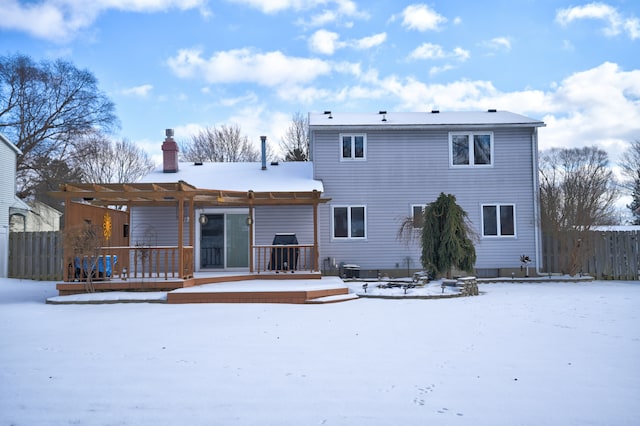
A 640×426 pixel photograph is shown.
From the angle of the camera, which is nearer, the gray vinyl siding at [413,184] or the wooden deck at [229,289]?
the wooden deck at [229,289]

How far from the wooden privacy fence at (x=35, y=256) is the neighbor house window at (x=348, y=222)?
28.8 ft

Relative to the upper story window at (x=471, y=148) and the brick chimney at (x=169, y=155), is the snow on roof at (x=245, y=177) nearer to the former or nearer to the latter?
the brick chimney at (x=169, y=155)

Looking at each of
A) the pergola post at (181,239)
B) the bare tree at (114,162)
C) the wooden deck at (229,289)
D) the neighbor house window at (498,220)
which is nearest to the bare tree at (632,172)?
the neighbor house window at (498,220)

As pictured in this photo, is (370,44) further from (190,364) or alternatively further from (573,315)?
(190,364)

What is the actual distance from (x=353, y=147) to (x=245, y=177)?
134 inches

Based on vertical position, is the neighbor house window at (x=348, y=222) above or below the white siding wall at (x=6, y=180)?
below

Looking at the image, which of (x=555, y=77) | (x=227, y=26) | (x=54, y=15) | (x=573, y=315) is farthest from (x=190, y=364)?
(x=555, y=77)

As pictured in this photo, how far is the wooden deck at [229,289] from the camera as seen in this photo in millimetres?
9953

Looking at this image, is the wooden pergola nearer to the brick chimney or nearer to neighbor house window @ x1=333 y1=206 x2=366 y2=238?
neighbor house window @ x1=333 y1=206 x2=366 y2=238

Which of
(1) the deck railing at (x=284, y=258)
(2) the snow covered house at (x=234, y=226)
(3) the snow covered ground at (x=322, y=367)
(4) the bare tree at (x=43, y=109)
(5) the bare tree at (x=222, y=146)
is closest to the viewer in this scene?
(3) the snow covered ground at (x=322, y=367)

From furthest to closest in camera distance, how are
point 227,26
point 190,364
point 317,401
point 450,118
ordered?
point 450,118 < point 227,26 < point 190,364 < point 317,401

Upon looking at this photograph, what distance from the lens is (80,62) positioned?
28.5m

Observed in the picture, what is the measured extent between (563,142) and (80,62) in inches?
1138


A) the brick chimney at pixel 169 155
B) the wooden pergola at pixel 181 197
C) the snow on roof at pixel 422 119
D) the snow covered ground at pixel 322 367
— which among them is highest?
the snow on roof at pixel 422 119
